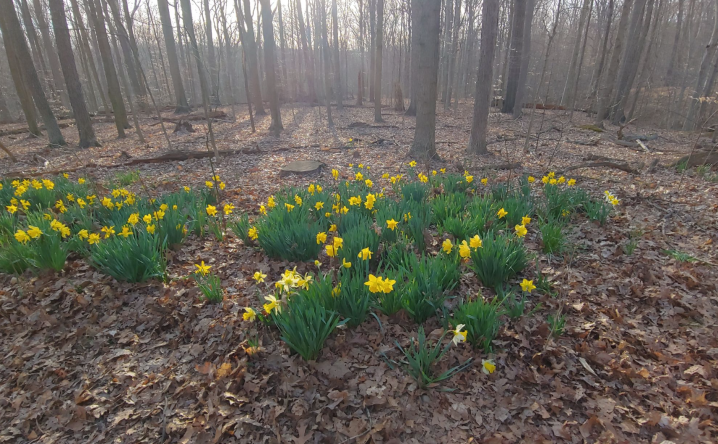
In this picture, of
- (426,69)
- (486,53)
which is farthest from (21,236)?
(486,53)

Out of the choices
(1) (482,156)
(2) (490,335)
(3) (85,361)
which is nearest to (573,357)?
(2) (490,335)

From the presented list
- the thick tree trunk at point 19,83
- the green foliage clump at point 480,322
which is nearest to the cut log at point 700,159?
the green foliage clump at point 480,322

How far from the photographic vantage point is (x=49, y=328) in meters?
2.68

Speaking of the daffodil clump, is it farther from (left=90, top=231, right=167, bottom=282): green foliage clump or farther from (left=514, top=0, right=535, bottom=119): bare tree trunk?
(left=514, top=0, right=535, bottom=119): bare tree trunk

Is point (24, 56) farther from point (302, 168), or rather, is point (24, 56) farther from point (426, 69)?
point (426, 69)

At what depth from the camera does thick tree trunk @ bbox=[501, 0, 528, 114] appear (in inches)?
463

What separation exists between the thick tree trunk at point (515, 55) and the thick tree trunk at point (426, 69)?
564 cm

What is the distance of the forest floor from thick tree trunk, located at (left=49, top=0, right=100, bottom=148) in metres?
7.68

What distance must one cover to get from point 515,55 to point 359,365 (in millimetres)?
14374

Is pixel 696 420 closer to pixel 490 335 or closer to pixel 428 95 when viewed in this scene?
pixel 490 335

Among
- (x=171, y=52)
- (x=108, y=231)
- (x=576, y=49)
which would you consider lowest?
(x=108, y=231)

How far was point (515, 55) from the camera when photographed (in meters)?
12.9

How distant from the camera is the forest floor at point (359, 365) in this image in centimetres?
189

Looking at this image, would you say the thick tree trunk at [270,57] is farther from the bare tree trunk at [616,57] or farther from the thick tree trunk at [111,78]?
the bare tree trunk at [616,57]
